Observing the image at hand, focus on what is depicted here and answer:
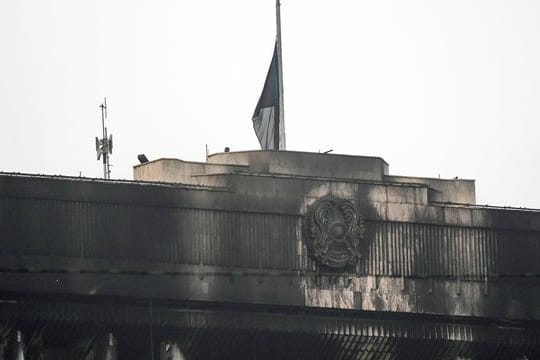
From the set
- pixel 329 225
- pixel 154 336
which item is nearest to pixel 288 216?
pixel 329 225

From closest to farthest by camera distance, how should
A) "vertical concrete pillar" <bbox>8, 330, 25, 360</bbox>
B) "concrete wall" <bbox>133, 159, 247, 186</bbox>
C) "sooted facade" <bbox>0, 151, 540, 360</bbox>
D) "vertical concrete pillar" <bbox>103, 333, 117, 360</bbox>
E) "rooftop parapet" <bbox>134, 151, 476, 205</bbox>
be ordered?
"vertical concrete pillar" <bbox>8, 330, 25, 360</bbox>
"sooted facade" <bbox>0, 151, 540, 360</bbox>
"vertical concrete pillar" <bbox>103, 333, 117, 360</bbox>
"concrete wall" <bbox>133, 159, 247, 186</bbox>
"rooftop parapet" <bbox>134, 151, 476, 205</bbox>

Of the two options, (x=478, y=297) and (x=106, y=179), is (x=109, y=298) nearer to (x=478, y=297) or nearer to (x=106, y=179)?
(x=106, y=179)

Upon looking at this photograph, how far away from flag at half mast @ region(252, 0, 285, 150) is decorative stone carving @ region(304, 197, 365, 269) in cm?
651

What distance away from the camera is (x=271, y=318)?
138 m

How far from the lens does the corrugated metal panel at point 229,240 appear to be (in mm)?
131875

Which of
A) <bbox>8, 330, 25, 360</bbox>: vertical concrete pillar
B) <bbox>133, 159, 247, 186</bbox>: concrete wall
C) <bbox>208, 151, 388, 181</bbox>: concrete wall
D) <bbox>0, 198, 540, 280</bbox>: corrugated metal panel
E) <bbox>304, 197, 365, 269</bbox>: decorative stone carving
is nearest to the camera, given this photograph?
<bbox>8, 330, 25, 360</bbox>: vertical concrete pillar

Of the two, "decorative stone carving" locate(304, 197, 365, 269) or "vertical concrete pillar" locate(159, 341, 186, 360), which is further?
"decorative stone carving" locate(304, 197, 365, 269)

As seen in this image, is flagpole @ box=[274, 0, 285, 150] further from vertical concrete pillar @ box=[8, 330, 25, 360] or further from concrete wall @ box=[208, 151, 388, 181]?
vertical concrete pillar @ box=[8, 330, 25, 360]

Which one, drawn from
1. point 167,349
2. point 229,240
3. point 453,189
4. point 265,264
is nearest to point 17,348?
point 167,349

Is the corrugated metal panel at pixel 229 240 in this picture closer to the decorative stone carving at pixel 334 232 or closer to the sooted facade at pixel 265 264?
the sooted facade at pixel 265 264

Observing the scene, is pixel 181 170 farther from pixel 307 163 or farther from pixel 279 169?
pixel 307 163

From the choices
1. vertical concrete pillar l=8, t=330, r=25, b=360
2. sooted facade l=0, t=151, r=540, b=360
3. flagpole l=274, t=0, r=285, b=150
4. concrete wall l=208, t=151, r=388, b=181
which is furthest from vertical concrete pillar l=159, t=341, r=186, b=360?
flagpole l=274, t=0, r=285, b=150

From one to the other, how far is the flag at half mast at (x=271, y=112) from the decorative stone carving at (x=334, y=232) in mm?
6510

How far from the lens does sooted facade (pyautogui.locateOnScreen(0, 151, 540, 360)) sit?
13200 cm
